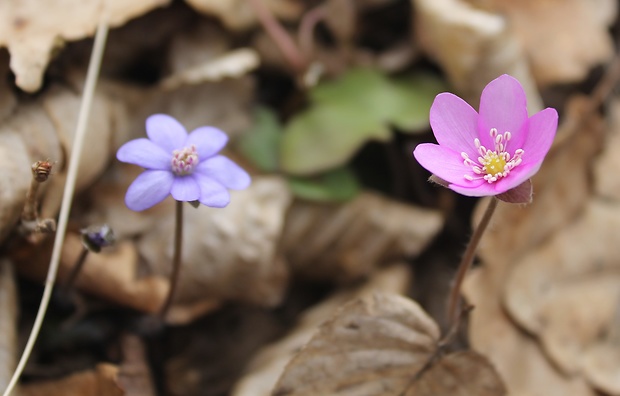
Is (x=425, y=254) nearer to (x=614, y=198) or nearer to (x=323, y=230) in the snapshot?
(x=323, y=230)

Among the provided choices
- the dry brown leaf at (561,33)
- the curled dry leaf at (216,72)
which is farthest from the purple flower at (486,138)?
the dry brown leaf at (561,33)

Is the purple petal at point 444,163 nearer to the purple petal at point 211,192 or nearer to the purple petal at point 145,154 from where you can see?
the purple petal at point 211,192

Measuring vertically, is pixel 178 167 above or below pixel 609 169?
above

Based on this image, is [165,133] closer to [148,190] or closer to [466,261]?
[148,190]

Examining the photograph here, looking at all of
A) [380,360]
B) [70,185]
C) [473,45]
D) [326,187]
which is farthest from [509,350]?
[70,185]

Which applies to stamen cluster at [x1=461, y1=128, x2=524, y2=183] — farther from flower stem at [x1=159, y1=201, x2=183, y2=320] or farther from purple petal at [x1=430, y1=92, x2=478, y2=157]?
flower stem at [x1=159, y1=201, x2=183, y2=320]

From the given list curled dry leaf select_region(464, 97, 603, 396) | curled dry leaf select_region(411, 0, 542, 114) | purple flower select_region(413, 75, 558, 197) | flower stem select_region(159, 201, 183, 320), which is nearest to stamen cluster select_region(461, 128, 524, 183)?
purple flower select_region(413, 75, 558, 197)
